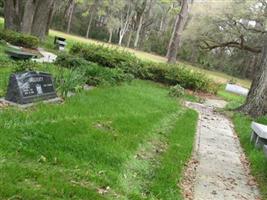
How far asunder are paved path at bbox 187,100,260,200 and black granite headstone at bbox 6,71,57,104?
3000mm

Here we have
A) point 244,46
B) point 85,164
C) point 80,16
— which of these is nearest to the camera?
point 85,164

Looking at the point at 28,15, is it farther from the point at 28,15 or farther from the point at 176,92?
the point at 176,92

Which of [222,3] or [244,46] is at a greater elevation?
[222,3]

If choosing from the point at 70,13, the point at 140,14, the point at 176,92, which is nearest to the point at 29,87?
the point at 176,92

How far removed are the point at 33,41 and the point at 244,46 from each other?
30.3 meters

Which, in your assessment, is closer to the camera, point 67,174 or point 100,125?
point 67,174

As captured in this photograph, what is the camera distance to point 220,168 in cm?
826

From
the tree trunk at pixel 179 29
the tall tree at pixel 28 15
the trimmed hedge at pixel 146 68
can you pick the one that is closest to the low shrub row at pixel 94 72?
the trimmed hedge at pixel 146 68

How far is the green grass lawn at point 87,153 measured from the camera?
5.21 metres

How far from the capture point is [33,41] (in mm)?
20922

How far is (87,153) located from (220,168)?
2684 millimetres

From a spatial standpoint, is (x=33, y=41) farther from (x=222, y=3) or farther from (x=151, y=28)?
(x=151, y=28)

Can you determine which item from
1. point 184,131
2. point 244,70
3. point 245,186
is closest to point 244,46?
point 244,70

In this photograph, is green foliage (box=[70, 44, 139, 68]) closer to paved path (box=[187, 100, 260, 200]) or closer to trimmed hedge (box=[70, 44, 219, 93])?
trimmed hedge (box=[70, 44, 219, 93])
